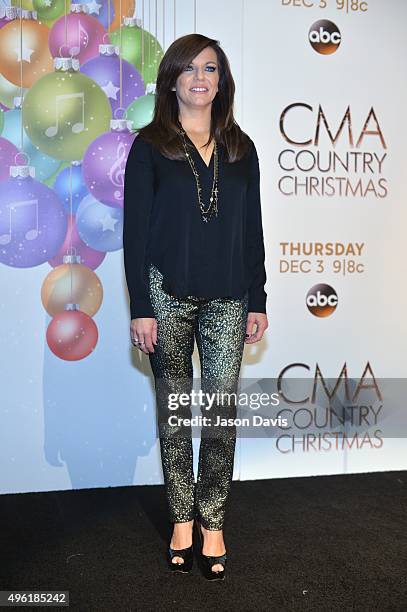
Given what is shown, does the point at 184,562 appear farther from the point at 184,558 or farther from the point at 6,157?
the point at 6,157

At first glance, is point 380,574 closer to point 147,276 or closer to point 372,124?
point 147,276

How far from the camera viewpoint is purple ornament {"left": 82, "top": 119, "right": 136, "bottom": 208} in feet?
9.47

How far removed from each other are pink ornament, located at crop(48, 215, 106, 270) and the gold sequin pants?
0.84 metres

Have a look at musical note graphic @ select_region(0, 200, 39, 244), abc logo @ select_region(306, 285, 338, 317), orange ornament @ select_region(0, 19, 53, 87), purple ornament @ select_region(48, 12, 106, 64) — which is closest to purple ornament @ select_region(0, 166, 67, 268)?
musical note graphic @ select_region(0, 200, 39, 244)

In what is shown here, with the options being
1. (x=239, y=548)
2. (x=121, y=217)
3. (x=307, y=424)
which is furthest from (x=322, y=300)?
(x=239, y=548)

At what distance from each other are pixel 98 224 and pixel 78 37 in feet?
2.23

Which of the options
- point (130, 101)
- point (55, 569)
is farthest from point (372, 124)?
point (55, 569)

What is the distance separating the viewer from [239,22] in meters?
2.99

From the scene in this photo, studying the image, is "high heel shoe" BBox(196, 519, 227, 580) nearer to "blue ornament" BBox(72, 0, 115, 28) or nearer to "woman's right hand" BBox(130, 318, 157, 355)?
"woman's right hand" BBox(130, 318, 157, 355)

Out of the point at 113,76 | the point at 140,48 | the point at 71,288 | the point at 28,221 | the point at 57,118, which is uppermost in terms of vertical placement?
the point at 140,48

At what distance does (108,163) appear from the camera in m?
2.90

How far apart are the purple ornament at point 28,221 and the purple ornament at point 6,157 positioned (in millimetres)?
19

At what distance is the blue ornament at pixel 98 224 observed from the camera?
9.51ft

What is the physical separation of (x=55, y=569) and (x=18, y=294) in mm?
1059
